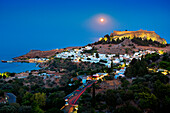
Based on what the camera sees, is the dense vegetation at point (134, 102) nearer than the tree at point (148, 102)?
Yes

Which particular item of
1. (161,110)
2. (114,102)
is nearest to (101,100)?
(114,102)

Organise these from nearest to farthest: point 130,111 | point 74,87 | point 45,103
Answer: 1. point 130,111
2. point 45,103
3. point 74,87

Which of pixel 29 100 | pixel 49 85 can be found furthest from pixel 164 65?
pixel 29 100

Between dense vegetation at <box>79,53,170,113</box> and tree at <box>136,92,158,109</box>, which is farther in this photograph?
tree at <box>136,92,158,109</box>

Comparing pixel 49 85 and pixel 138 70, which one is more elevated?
pixel 138 70

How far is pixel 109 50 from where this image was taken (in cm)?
5419

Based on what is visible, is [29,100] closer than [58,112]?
No

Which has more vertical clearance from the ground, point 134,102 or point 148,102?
point 148,102

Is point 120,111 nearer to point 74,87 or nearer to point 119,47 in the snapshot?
point 74,87

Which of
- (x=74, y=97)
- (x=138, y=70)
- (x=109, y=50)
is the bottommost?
(x=74, y=97)

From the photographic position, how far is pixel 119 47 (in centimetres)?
5519

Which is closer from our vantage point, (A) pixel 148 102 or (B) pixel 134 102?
(A) pixel 148 102

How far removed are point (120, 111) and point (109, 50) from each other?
46351 millimetres

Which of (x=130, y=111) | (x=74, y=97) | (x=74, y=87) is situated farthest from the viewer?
(x=74, y=87)
